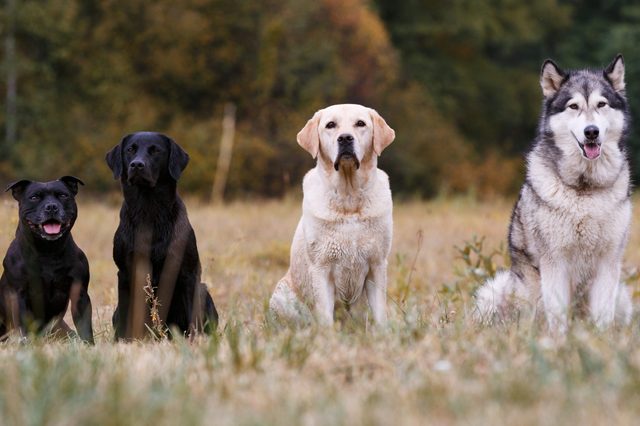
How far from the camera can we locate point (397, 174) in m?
29.3

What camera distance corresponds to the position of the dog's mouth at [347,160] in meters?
6.22

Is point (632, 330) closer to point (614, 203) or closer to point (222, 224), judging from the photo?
point (614, 203)

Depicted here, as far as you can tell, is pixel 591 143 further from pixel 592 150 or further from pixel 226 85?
pixel 226 85

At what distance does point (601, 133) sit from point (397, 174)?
23503 millimetres

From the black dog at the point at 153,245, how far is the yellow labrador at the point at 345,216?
2.12ft

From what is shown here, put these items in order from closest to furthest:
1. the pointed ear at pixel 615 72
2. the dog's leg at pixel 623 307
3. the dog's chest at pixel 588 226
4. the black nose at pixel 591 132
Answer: the black nose at pixel 591 132 → the dog's chest at pixel 588 226 → the pointed ear at pixel 615 72 → the dog's leg at pixel 623 307

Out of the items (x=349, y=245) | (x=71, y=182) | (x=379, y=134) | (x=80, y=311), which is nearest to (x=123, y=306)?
(x=80, y=311)

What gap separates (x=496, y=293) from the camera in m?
6.57

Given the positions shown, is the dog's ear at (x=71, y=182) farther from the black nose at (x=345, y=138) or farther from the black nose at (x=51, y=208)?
the black nose at (x=345, y=138)

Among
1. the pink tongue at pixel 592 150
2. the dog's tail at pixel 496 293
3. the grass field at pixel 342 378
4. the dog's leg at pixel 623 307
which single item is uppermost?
the pink tongue at pixel 592 150

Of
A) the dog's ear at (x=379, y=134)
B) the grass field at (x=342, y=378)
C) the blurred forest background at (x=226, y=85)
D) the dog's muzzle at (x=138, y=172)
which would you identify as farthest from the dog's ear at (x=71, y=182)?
the blurred forest background at (x=226, y=85)

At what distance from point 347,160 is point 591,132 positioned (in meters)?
1.50

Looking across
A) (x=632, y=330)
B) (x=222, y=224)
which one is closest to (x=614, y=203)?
(x=632, y=330)

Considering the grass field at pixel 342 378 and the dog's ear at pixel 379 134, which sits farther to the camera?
the dog's ear at pixel 379 134
